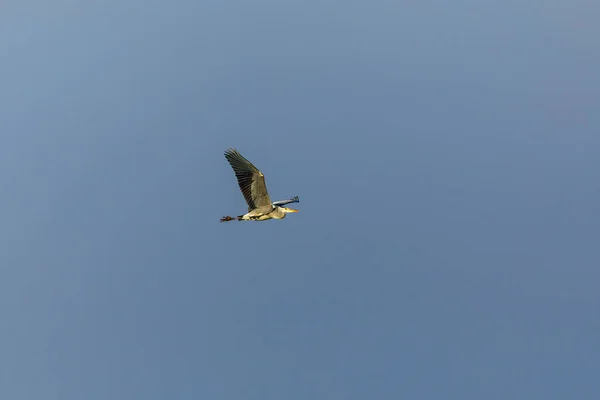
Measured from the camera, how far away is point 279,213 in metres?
68.5

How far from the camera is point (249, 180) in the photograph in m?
65.0

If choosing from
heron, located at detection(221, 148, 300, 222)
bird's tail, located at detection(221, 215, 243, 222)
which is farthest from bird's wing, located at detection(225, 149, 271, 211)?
bird's tail, located at detection(221, 215, 243, 222)

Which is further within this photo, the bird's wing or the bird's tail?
the bird's tail

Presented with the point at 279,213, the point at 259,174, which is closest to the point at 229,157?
the point at 259,174

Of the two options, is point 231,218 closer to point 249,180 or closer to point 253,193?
point 253,193

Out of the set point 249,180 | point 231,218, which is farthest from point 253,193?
point 231,218

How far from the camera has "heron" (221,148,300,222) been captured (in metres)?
63.8

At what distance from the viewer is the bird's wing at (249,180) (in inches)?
2509

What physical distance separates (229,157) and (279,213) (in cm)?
752

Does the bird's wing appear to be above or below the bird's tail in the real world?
above

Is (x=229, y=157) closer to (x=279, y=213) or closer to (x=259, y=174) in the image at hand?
(x=259, y=174)

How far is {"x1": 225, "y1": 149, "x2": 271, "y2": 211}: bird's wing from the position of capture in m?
63.7

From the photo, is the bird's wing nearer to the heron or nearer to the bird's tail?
the heron

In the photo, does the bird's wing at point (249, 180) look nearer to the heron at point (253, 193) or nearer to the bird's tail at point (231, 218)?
the heron at point (253, 193)
